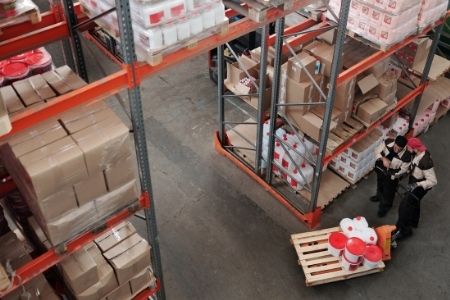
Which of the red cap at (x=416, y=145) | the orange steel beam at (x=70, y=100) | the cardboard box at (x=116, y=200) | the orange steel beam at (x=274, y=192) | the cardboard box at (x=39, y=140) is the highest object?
the orange steel beam at (x=70, y=100)

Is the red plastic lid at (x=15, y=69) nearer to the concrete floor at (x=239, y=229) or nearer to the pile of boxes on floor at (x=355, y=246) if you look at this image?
the concrete floor at (x=239, y=229)

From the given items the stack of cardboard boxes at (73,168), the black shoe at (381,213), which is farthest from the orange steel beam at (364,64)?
the stack of cardboard boxes at (73,168)

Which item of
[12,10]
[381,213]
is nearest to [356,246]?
[381,213]

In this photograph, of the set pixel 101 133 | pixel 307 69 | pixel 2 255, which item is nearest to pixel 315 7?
pixel 307 69

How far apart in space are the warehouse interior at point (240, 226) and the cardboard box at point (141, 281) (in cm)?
118

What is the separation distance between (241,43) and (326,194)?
3951mm

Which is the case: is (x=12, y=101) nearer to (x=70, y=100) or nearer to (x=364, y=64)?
(x=70, y=100)

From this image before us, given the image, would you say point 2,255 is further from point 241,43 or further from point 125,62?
point 241,43

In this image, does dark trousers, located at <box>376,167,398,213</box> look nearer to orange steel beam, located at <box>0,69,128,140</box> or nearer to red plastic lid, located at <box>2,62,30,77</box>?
orange steel beam, located at <box>0,69,128,140</box>

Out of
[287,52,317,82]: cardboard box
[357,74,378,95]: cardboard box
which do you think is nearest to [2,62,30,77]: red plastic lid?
[287,52,317,82]: cardboard box

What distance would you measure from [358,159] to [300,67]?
213cm

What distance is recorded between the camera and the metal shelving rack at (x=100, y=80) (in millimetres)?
3717

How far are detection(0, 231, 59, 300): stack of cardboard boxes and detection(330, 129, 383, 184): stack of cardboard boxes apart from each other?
4952 mm

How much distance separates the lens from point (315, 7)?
265 inches
